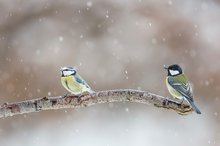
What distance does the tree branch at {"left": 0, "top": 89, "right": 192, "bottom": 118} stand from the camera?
1.70 m

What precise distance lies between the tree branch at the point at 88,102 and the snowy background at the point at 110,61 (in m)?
3.24

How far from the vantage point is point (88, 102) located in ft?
5.76

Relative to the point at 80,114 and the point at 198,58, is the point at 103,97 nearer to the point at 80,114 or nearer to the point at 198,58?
the point at 80,114

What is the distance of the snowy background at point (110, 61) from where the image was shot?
17.0 feet

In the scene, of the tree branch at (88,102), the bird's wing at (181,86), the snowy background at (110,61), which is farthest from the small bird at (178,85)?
the snowy background at (110,61)

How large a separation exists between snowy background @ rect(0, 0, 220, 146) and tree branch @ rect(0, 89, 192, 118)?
3.24m

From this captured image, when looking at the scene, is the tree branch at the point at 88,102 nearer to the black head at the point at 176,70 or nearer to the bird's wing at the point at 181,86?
the bird's wing at the point at 181,86

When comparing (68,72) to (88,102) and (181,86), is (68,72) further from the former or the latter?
(181,86)

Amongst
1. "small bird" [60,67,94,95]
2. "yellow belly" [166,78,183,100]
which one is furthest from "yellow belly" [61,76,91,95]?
"yellow belly" [166,78,183,100]

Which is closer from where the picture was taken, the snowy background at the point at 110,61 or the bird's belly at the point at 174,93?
the bird's belly at the point at 174,93

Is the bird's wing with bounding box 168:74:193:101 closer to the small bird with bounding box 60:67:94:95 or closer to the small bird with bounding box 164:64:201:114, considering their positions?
the small bird with bounding box 164:64:201:114

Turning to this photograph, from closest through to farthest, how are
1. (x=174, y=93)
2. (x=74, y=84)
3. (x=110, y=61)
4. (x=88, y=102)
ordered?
(x=88, y=102)
(x=74, y=84)
(x=174, y=93)
(x=110, y=61)

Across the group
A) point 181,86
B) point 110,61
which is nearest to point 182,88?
point 181,86

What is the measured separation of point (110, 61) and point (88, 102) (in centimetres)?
413
